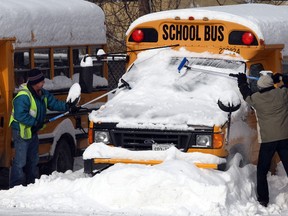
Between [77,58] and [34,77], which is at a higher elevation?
[34,77]

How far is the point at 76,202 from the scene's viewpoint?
11.0 meters

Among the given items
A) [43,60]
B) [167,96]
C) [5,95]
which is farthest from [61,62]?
[167,96]

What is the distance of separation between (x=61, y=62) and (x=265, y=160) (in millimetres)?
4350

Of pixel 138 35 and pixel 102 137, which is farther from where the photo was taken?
pixel 138 35

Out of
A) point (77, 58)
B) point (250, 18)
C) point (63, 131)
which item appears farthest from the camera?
point (77, 58)

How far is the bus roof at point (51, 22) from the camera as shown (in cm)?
1352

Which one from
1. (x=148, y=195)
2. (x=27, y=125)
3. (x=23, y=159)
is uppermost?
(x=27, y=125)

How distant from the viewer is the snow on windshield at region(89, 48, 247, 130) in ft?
38.0

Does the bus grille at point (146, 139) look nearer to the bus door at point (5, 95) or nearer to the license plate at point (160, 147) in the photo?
the license plate at point (160, 147)

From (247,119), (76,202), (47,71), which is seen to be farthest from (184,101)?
(47,71)

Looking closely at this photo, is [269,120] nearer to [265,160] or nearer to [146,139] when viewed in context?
[265,160]

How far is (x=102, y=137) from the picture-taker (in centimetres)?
1185

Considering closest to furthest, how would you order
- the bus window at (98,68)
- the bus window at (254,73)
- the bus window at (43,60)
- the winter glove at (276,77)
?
the winter glove at (276,77), the bus window at (254,73), the bus window at (43,60), the bus window at (98,68)

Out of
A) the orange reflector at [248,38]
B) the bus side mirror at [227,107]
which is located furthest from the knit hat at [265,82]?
the orange reflector at [248,38]
